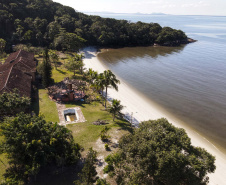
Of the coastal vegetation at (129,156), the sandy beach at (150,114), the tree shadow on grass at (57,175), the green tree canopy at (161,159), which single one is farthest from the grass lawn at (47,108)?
the green tree canopy at (161,159)

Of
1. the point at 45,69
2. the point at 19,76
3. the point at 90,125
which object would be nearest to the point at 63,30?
the point at 45,69

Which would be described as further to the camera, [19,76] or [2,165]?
[19,76]

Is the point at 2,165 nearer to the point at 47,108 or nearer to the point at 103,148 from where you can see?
the point at 103,148

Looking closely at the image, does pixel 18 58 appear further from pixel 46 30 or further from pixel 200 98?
pixel 200 98

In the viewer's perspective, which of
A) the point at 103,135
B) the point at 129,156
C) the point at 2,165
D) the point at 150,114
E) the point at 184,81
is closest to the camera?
the point at 129,156

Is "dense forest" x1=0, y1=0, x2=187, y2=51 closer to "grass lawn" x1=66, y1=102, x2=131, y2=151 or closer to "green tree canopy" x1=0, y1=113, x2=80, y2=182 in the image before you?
"grass lawn" x1=66, y1=102, x2=131, y2=151

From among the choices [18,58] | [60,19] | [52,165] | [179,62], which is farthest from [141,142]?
[60,19]

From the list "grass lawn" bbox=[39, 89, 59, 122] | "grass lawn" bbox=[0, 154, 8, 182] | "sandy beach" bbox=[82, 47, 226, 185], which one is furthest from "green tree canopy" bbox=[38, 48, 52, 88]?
"grass lawn" bbox=[0, 154, 8, 182]
